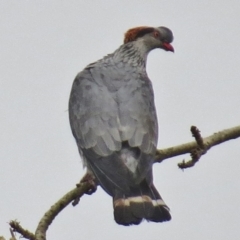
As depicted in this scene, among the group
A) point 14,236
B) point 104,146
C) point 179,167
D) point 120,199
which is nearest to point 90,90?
point 104,146

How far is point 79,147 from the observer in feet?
24.6

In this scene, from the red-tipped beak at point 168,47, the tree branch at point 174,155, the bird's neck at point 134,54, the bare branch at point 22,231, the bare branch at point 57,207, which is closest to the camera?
the bare branch at point 22,231

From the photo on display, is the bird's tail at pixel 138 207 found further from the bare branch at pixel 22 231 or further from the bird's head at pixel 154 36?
the bird's head at pixel 154 36

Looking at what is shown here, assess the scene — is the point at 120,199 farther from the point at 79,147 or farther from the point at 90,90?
the point at 90,90

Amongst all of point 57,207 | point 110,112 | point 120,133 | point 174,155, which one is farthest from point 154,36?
point 57,207

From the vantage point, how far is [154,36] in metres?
9.52

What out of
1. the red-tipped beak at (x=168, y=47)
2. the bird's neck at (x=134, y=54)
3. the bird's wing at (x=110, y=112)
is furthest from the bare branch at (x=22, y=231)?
the red-tipped beak at (x=168, y=47)

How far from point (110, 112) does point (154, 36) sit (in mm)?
2473

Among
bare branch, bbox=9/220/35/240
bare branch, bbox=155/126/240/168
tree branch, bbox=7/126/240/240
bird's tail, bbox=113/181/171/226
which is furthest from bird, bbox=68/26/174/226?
bare branch, bbox=9/220/35/240

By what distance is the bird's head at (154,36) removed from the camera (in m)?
9.48

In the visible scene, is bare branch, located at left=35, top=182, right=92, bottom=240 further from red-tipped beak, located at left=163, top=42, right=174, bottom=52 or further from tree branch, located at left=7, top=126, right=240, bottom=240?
red-tipped beak, located at left=163, top=42, right=174, bottom=52

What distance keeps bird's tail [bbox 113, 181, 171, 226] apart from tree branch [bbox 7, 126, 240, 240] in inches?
14.2

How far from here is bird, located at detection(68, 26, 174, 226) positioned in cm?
642

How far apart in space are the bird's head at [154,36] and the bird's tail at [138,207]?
334 cm
